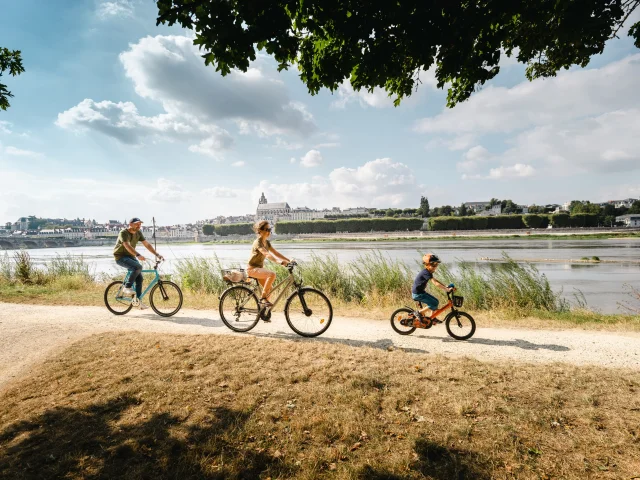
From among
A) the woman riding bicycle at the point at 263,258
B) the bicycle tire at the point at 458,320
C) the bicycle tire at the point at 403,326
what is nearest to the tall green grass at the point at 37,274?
the woman riding bicycle at the point at 263,258

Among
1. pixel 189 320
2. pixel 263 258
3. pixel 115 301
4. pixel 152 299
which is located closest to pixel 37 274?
pixel 115 301

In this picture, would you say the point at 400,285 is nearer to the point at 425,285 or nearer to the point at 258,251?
the point at 425,285

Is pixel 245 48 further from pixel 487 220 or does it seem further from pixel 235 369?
pixel 487 220

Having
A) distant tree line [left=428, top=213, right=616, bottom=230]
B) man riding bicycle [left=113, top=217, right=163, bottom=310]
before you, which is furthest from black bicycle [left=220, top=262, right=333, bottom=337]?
distant tree line [left=428, top=213, right=616, bottom=230]

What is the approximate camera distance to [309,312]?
22.6 feet

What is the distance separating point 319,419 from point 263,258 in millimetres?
3715

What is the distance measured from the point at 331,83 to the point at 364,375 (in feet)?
12.9

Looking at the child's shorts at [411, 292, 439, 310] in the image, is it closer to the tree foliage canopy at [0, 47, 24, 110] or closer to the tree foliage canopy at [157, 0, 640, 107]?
the tree foliage canopy at [157, 0, 640, 107]

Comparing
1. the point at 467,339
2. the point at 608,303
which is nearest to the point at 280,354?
the point at 467,339

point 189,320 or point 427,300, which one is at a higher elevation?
point 427,300

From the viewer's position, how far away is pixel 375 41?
438 cm

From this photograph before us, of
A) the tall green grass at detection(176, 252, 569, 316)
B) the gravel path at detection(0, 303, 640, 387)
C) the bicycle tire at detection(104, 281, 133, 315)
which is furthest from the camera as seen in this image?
the tall green grass at detection(176, 252, 569, 316)

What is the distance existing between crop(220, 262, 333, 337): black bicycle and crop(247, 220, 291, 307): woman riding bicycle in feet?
0.60

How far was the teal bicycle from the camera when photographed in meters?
9.16
